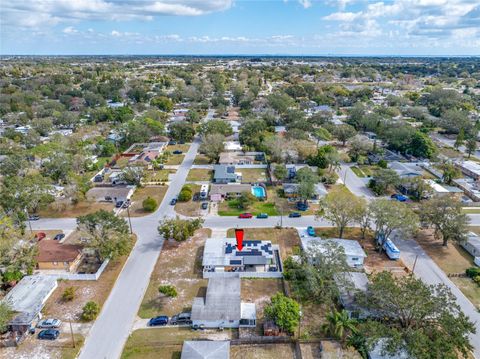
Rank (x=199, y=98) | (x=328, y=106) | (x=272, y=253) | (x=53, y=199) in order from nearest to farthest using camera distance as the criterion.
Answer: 1. (x=272, y=253)
2. (x=53, y=199)
3. (x=328, y=106)
4. (x=199, y=98)

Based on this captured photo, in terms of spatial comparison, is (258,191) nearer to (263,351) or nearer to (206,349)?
(263,351)

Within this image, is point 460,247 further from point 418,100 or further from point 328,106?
point 418,100

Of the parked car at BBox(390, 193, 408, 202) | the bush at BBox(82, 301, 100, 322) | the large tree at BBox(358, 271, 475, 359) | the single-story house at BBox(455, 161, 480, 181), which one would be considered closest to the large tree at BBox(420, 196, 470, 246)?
the parked car at BBox(390, 193, 408, 202)

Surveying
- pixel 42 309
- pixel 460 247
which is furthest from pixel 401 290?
pixel 42 309

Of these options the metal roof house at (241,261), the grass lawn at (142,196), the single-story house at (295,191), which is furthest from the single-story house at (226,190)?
the metal roof house at (241,261)

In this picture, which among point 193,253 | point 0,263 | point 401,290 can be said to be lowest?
point 193,253

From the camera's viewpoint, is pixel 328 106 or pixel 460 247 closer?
pixel 460 247

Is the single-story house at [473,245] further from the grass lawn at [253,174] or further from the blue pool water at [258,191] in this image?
the grass lawn at [253,174]
